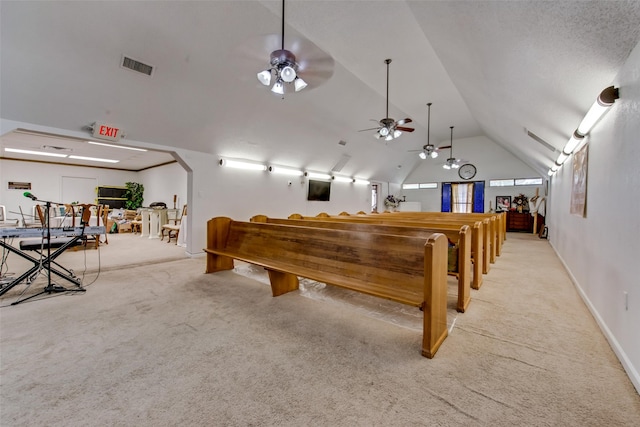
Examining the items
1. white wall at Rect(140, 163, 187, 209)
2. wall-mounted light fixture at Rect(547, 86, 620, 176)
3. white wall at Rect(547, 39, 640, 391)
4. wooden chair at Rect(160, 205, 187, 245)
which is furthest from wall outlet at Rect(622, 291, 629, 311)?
white wall at Rect(140, 163, 187, 209)

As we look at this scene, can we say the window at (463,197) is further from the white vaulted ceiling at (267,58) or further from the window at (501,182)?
the white vaulted ceiling at (267,58)

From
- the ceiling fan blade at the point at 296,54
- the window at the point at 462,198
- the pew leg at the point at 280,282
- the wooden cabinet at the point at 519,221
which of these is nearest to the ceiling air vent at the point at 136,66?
the ceiling fan blade at the point at 296,54

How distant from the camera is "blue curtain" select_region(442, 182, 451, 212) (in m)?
11.5

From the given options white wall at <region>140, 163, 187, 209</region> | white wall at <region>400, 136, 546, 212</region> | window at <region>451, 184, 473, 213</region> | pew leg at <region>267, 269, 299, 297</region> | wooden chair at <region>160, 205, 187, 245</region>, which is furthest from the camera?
window at <region>451, 184, 473, 213</region>

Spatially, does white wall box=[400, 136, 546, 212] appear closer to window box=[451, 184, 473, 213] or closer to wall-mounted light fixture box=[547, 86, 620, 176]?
window box=[451, 184, 473, 213]

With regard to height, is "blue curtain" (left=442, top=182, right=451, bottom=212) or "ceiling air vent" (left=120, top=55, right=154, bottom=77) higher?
"ceiling air vent" (left=120, top=55, right=154, bottom=77)

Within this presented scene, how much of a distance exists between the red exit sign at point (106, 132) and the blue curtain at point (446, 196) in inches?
449

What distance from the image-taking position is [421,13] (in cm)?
277

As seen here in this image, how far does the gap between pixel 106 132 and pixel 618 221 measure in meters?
5.87

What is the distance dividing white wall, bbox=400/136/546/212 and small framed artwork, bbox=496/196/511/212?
14cm

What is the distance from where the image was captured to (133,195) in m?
10.3

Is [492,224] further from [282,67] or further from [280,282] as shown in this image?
[282,67]

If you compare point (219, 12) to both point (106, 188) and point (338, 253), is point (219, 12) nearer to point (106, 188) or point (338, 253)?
point (338, 253)

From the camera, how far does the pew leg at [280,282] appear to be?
2906 millimetres
